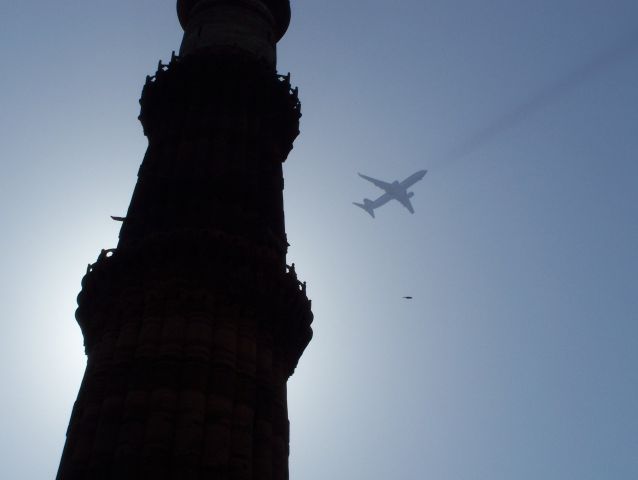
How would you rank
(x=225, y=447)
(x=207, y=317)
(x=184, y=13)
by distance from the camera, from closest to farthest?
1. (x=225, y=447)
2. (x=207, y=317)
3. (x=184, y=13)

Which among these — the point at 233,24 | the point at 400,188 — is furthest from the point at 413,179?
the point at 233,24

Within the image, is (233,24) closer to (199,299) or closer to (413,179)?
(199,299)

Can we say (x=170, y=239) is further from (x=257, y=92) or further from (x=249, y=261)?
(x=257, y=92)

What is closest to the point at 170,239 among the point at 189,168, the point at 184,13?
the point at 189,168

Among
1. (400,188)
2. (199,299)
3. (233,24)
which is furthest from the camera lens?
(400,188)

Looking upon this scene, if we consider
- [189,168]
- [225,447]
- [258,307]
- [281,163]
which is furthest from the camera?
[281,163]
